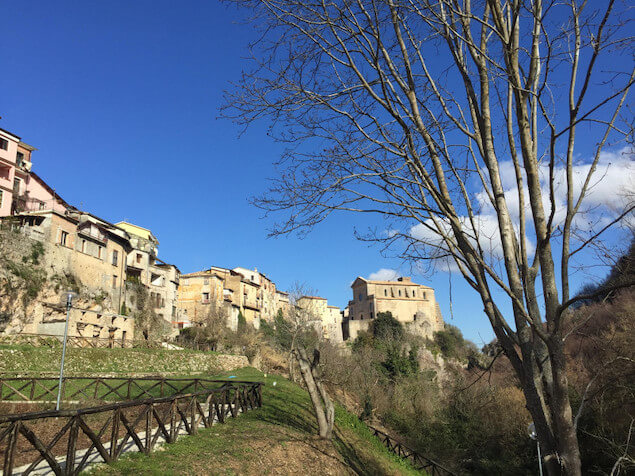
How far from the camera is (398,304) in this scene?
7762 cm

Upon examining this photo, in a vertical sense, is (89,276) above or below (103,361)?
above

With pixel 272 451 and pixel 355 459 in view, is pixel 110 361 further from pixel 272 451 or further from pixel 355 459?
pixel 272 451

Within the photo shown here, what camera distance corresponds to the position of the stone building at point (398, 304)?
7544cm

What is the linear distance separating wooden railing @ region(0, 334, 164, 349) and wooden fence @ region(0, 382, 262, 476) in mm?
12824

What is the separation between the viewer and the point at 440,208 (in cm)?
515

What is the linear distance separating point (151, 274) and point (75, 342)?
20.2 m

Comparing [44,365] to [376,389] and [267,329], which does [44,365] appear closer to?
[376,389]

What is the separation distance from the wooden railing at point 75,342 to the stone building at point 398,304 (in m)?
48.0

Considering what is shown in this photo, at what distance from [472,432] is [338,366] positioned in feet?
37.5

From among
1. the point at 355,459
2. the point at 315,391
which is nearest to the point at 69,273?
the point at 315,391

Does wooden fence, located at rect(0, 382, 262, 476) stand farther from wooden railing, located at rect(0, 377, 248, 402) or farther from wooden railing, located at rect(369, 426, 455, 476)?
wooden railing, located at rect(369, 426, 455, 476)

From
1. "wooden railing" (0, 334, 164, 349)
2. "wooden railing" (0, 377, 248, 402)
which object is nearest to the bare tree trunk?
"wooden railing" (0, 377, 248, 402)

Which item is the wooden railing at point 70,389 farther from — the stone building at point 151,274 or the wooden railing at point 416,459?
the stone building at point 151,274

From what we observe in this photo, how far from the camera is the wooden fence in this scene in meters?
5.83
